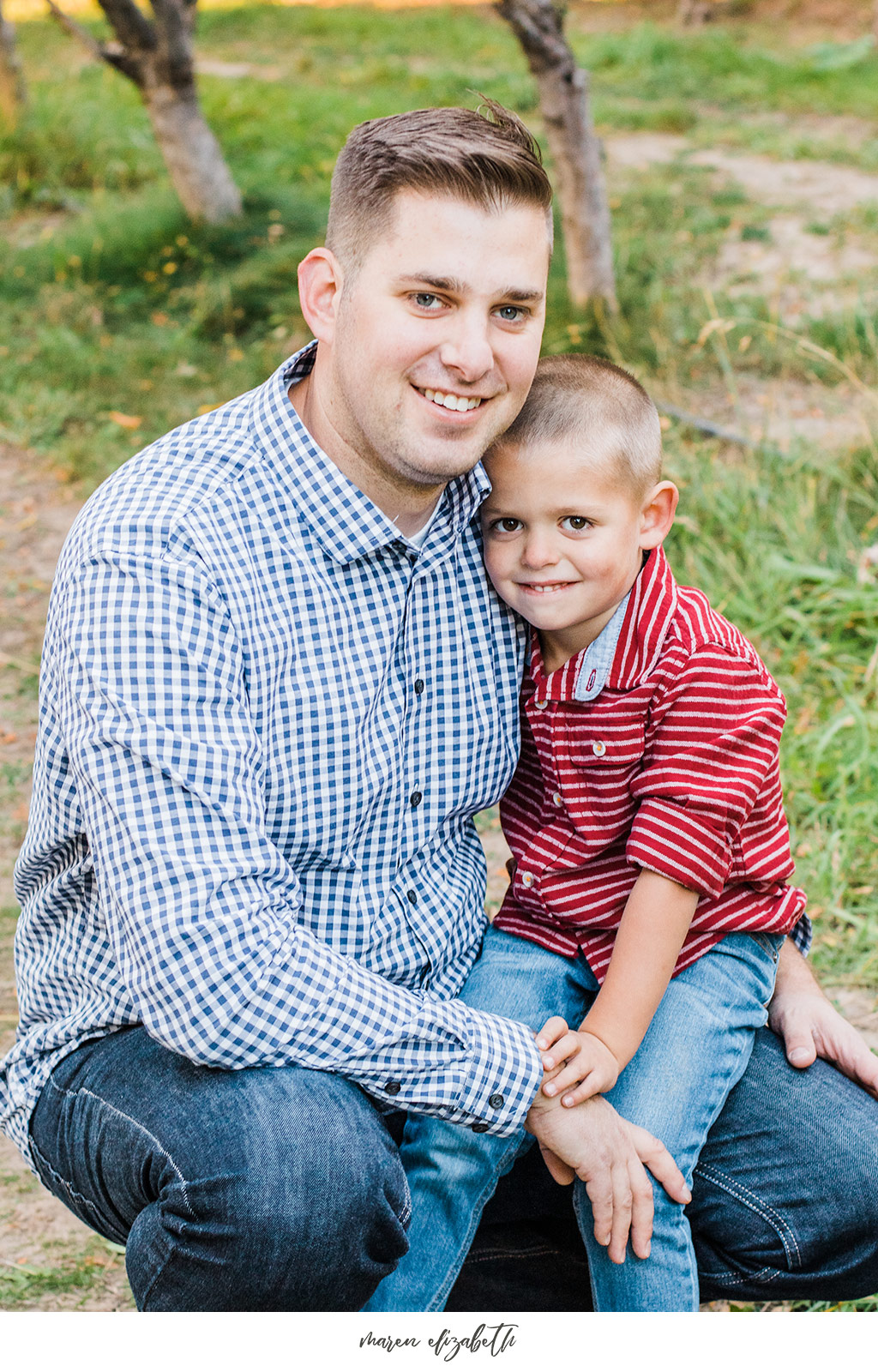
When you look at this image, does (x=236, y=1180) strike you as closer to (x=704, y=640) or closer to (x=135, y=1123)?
(x=135, y=1123)

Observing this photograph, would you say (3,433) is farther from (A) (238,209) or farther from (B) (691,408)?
(B) (691,408)

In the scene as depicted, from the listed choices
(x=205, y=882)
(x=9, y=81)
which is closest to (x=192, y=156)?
(x=9, y=81)

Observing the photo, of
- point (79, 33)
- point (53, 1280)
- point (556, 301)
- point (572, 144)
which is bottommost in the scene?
point (53, 1280)

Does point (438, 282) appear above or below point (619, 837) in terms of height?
above

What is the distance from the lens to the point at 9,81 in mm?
9367

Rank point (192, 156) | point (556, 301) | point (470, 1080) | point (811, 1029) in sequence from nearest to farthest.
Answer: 1. point (470, 1080)
2. point (811, 1029)
3. point (556, 301)
4. point (192, 156)

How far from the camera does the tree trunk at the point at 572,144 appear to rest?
5.33 m

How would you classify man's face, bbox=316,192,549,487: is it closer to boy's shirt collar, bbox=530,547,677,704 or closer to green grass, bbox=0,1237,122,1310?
boy's shirt collar, bbox=530,547,677,704

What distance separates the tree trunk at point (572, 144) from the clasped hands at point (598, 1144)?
4.59 meters

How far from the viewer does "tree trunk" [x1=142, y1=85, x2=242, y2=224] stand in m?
7.08

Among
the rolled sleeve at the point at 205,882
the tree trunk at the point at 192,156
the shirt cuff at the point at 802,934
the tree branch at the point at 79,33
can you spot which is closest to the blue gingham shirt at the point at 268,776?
the rolled sleeve at the point at 205,882

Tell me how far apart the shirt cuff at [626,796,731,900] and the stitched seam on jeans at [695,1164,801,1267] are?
44 centimetres

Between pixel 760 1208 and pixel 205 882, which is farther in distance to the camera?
pixel 760 1208

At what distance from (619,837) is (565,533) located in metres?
0.50
